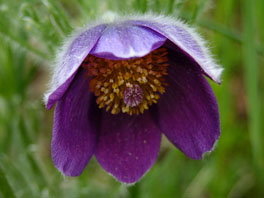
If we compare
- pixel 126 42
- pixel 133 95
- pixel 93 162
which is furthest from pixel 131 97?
pixel 93 162

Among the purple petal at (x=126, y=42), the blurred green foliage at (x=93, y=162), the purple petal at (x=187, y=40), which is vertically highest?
the purple petal at (x=126, y=42)

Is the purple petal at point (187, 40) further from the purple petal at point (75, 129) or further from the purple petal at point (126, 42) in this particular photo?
the purple petal at point (75, 129)

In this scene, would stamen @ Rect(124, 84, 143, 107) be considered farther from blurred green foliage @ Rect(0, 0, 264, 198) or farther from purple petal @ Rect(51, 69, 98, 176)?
blurred green foliage @ Rect(0, 0, 264, 198)

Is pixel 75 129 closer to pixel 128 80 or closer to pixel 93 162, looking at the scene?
pixel 128 80

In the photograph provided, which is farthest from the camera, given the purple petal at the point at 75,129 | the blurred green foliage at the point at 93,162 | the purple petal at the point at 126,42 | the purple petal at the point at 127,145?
the blurred green foliage at the point at 93,162

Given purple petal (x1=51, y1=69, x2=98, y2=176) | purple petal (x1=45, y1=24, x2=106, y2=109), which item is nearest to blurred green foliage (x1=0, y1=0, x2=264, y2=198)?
purple petal (x1=51, y1=69, x2=98, y2=176)

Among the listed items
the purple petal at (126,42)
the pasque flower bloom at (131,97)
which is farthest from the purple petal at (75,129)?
the purple petal at (126,42)

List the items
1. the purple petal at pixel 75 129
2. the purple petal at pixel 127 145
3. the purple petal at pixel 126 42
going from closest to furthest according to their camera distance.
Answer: the purple petal at pixel 126 42
the purple petal at pixel 75 129
the purple petal at pixel 127 145

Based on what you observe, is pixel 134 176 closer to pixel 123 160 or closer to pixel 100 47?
pixel 123 160
